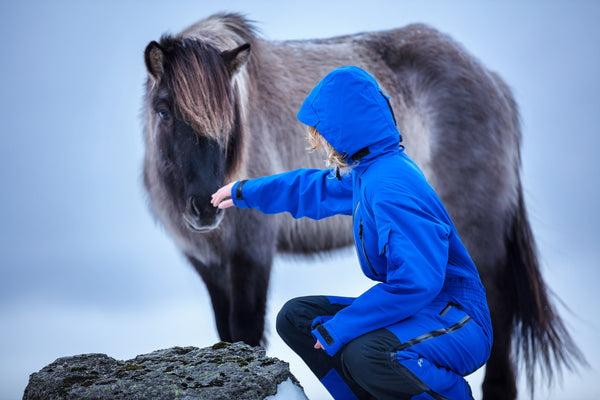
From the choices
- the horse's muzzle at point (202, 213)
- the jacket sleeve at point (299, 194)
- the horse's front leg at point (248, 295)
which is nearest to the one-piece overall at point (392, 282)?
the jacket sleeve at point (299, 194)

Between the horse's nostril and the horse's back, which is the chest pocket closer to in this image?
the horse's nostril

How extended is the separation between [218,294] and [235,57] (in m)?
1.27

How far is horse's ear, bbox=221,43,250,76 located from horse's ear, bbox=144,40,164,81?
0.30 m

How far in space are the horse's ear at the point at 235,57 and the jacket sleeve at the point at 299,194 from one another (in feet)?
3.18

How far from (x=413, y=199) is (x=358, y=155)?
25cm

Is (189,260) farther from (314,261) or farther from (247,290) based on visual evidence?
(314,261)

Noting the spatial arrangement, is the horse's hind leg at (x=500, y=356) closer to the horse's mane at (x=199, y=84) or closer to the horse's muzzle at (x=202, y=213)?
the horse's muzzle at (x=202, y=213)

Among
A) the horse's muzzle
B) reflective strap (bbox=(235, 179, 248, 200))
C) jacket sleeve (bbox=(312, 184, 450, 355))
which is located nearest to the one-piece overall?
jacket sleeve (bbox=(312, 184, 450, 355))

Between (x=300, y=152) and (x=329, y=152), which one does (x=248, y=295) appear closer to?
(x=300, y=152)

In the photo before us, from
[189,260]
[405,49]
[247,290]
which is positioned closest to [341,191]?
[247,290]

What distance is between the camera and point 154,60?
2680mm

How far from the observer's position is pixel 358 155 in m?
1.73

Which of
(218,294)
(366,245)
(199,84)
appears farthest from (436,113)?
(366,245)

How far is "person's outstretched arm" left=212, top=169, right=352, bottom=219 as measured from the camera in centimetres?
198
